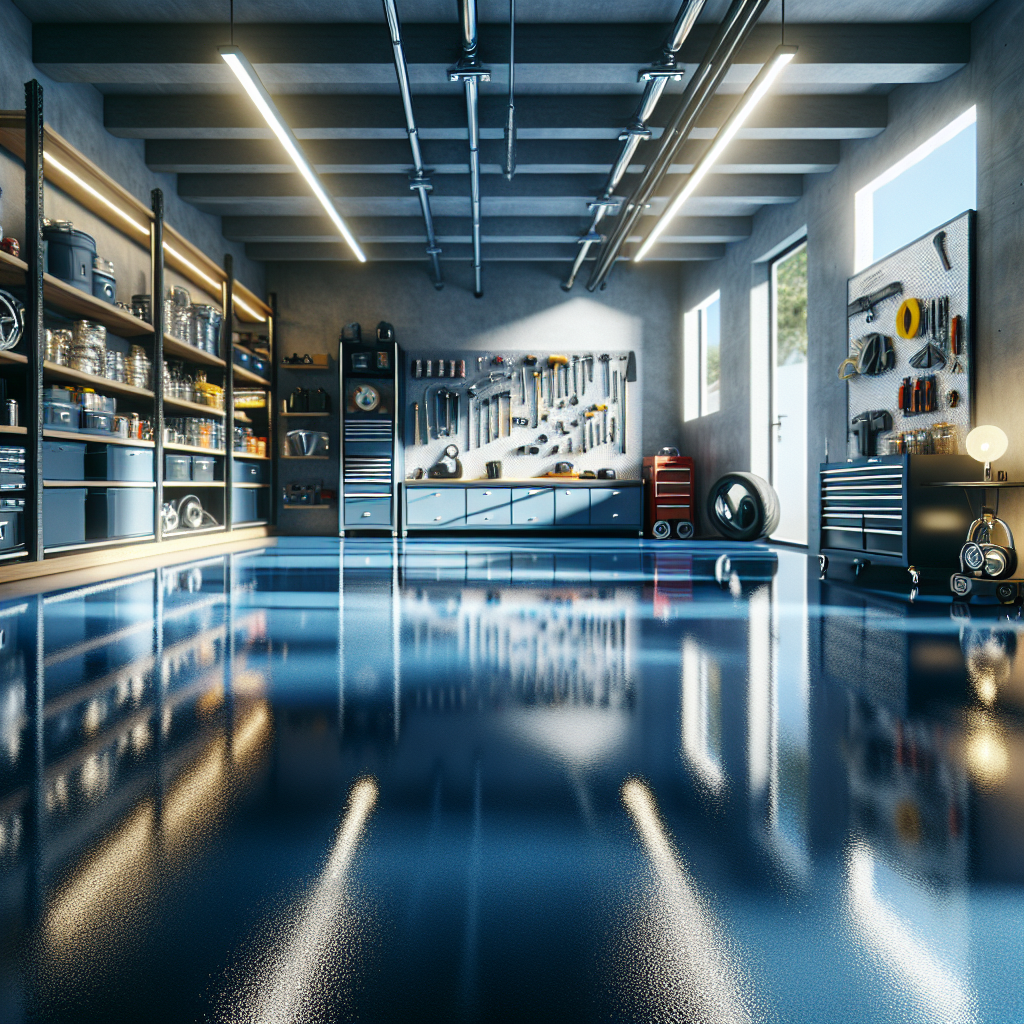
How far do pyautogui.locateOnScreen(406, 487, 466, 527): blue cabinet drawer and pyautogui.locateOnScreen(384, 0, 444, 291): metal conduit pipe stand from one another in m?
2.83

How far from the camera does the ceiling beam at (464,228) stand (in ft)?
27.2

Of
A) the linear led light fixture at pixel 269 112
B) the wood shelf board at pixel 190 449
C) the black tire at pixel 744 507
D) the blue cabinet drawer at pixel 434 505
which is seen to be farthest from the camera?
the blue cabinet drawer at pixel 434 505

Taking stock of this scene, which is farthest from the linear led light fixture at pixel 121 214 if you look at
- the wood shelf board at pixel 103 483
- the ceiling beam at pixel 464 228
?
the wood shelf board at pixel 103 483

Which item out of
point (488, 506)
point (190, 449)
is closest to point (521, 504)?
point (488, 506)

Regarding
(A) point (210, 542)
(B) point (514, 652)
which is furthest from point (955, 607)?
(A) point (210, 542)

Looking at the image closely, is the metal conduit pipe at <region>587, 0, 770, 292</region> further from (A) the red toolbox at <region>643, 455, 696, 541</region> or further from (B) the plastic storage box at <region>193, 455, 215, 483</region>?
(B) the plastic storage box at <region>193, 455, 215, 483</region>

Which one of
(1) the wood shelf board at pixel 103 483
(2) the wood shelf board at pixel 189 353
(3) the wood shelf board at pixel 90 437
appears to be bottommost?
(1) the wood shelf board at pixel 103 483

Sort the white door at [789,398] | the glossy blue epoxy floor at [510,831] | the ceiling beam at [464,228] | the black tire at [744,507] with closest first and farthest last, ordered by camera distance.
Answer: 1. the glossy blue epoxy floor at [510,831]
2. the black tire at [744,507]
3. the white door at [789,398]
4. the ceiling beam at [464,228]

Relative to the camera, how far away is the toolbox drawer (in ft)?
30.8

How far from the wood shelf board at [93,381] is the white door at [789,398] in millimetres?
6147

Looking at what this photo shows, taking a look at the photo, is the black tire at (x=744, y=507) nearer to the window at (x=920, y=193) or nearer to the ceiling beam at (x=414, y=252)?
the window at (x=920, y=193)

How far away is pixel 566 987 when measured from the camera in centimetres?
81

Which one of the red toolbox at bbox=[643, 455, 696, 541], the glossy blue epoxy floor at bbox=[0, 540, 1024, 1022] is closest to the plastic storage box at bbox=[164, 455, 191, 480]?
the glossy blue epoxy floor at bbox=[0, 540, 1024, 1022]

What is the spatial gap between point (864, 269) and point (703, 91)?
187cm
